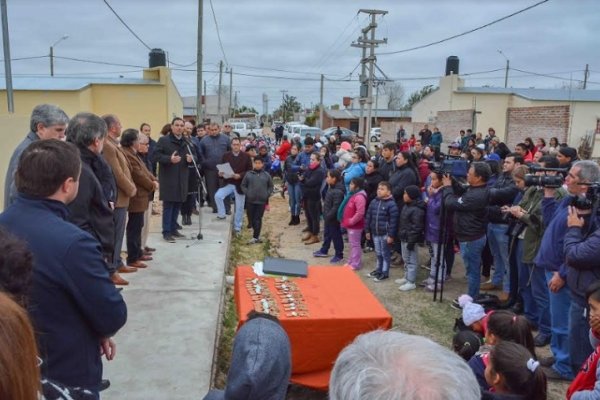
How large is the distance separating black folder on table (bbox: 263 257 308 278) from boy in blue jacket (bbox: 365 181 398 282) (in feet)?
7.69

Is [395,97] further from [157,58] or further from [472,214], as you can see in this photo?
[472,214]

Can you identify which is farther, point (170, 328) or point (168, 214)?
point (168, 214)

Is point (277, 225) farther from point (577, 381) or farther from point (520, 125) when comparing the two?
point (520, 125)

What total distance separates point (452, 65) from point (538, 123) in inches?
679

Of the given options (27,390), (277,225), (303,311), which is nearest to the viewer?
(27,390)

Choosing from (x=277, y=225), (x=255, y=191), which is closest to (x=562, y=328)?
(x=255, y=191)

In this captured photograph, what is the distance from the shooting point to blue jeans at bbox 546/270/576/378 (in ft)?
13.2

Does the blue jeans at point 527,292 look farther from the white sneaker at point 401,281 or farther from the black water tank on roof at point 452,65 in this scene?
the black water tank on roof at point 452,65

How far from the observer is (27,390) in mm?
906

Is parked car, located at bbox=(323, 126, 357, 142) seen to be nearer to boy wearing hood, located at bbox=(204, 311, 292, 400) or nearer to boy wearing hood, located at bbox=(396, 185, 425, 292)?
boy wearing hood, located at bbox=(396, 185, 425, 292)

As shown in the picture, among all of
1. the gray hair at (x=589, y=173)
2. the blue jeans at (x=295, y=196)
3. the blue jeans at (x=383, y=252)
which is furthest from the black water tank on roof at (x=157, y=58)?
the gray hair at (x=589, y=173)

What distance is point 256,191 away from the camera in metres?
8.39

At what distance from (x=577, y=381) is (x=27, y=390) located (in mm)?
2665

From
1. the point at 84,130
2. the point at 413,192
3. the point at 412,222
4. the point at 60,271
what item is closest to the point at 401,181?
the point at 413,192
